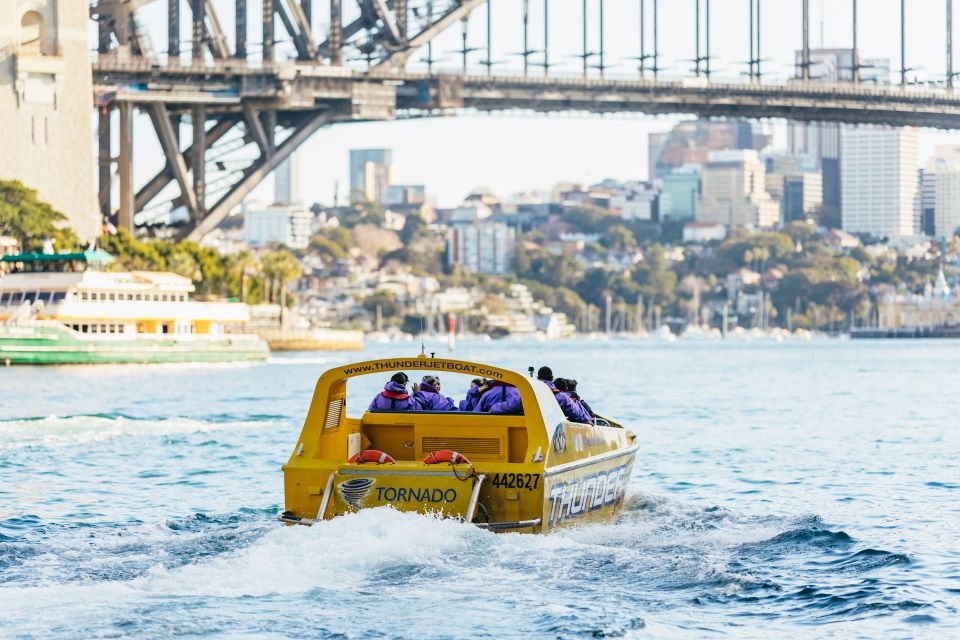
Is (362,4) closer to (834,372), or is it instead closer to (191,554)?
(834,372)

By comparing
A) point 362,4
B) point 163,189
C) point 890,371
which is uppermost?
point 362,4

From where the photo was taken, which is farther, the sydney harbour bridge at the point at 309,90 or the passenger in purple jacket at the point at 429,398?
the sydney harbour bridge at the point at 309,90

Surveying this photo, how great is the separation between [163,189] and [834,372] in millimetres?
23655

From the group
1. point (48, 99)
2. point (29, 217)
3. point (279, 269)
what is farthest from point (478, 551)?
point (279, 269)

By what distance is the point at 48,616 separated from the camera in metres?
9.62

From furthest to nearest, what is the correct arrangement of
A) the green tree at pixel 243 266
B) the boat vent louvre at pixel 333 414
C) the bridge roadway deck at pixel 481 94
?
the green tree at pixel 243 266 → the bridge roadway deck at pixel 481 94 → the boat vent louvre at pixel 333 414

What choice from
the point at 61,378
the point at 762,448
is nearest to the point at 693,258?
the point at 61,378

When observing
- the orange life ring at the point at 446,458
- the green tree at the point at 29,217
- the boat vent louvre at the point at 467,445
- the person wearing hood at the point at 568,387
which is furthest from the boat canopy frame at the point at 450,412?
the green tree at the point at 29,217

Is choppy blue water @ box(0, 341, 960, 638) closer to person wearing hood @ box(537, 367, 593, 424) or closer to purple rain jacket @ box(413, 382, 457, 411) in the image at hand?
person wearing hood @ box(537, 367, 593, 424)

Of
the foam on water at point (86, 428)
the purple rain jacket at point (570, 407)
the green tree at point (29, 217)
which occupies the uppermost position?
the green tree at point (29, 217)

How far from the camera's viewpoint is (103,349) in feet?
160

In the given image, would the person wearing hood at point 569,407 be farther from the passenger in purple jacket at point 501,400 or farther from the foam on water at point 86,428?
the foam on water at point 86,428

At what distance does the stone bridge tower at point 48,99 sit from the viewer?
57.3 m

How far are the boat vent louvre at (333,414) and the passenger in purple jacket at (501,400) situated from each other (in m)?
0.92
